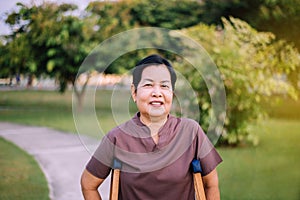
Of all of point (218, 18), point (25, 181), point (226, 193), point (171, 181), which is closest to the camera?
point (171, 181)

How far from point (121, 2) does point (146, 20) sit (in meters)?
0.34

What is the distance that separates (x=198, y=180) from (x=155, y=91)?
300mm

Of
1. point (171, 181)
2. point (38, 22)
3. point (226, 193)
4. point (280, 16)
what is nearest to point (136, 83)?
point (171, 181)

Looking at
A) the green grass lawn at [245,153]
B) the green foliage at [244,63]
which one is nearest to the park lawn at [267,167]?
the green grass lawn at [245,153]

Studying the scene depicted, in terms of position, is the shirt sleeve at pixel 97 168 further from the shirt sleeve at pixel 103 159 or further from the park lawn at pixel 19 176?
the park lawn at pixel 19 176

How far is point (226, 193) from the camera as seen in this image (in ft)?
13.5

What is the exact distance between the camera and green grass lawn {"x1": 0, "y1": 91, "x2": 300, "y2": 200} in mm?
4297

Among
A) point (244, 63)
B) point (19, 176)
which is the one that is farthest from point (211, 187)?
point (244, 63)

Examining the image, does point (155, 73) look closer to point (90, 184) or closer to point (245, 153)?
point (90, 184)

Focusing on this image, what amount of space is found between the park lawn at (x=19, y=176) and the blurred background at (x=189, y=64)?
0.02 metres

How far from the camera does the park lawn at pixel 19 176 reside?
4094 mm

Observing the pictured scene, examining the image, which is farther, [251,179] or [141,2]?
[141,2]

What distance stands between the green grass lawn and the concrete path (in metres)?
0.14

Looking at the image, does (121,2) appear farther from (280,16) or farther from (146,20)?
(280,16)
